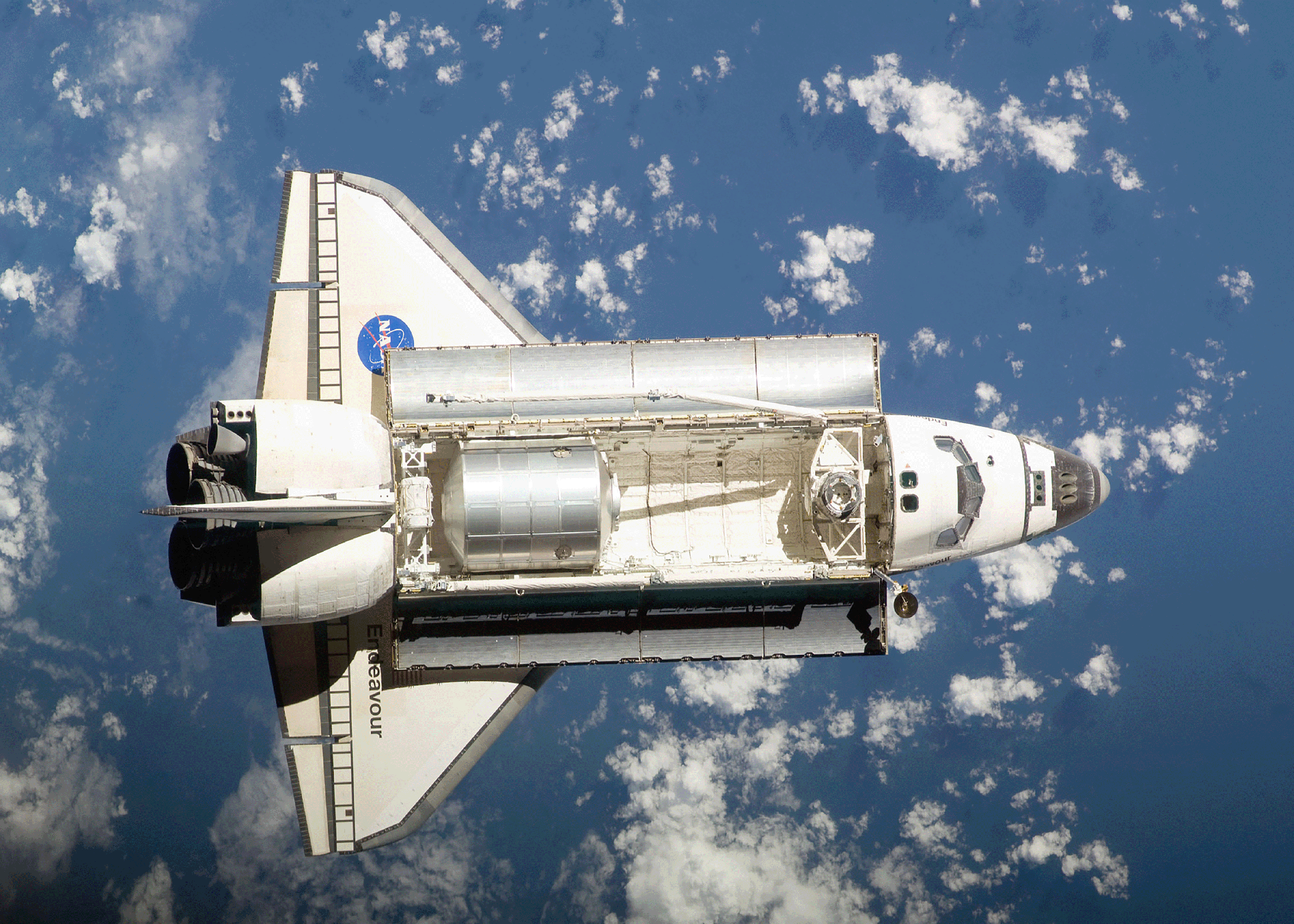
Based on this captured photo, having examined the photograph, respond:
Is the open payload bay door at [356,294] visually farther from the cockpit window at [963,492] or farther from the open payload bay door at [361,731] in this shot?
the cockpit window at [963,492]

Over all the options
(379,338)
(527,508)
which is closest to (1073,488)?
(527,508)

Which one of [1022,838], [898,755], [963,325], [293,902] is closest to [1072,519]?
[963,325]

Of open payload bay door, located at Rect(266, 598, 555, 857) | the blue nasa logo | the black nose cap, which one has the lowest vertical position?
open payload bay door, located at Rect(266, 598, 555, 857)

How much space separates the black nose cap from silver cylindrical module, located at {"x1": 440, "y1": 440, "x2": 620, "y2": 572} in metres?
8.94

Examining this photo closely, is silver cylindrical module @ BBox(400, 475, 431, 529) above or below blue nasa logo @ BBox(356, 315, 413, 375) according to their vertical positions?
below

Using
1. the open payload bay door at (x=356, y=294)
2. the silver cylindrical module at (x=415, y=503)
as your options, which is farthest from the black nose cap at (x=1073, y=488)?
the silver cylindrical module at (x=415, y=503)

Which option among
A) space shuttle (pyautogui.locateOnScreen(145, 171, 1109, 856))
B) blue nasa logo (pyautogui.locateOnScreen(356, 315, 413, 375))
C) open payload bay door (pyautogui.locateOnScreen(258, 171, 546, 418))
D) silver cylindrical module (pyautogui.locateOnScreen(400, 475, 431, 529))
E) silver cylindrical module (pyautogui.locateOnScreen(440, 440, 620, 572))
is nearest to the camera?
space shuttle (pyautogui.locateOnScreen(145, 171, 1109, 856))

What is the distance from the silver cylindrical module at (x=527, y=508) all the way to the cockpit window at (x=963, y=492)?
6467 mm

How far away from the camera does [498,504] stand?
12.6 meters

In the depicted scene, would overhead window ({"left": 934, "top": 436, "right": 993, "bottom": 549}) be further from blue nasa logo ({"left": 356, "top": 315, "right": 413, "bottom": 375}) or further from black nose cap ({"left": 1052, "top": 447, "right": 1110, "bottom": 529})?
blue nasa logo ({"left": 356, "top": 315, "right": 413, "bottom": 375})

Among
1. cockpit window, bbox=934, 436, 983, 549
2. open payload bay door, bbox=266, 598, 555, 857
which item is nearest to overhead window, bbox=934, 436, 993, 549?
cockpit window, bbox=934, 436, 983, 549

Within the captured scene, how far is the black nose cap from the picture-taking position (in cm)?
1415

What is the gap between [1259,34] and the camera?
19891 mm

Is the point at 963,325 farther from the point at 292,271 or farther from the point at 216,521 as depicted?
the point at 216,521
